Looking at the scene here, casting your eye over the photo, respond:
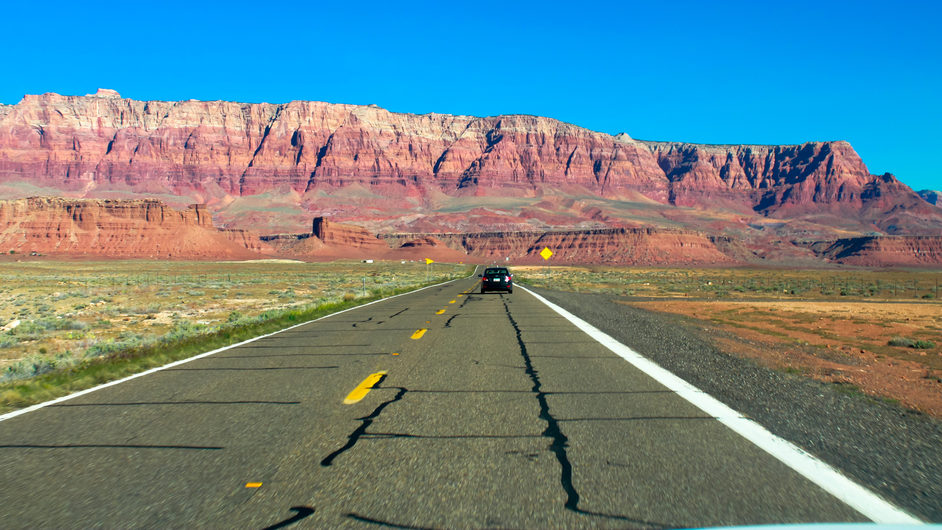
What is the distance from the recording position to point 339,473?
423cm

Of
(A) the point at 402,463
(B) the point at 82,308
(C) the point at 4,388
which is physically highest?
(A) the point at 402,463

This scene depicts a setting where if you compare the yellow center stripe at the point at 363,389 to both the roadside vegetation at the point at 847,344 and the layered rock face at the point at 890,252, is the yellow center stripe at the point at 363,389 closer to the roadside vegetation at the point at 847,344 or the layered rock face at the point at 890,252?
the roadside vegetation at the point at 847,344

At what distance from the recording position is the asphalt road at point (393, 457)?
→ 3.56 metres

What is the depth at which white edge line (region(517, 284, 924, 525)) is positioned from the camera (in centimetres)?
350

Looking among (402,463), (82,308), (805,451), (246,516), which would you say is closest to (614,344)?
(805,451)

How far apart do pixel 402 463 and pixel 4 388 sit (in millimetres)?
6074

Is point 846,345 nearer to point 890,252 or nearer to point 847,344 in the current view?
point 847,344

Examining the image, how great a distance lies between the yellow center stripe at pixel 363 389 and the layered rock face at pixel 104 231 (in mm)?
125425

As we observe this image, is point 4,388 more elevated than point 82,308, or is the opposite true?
point 4,388

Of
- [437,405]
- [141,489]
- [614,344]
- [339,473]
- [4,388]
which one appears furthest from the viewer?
[614,344]

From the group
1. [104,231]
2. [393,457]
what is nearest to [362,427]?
[393,457]

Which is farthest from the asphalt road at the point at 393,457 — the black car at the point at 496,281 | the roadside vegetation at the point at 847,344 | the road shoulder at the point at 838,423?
the black car at the point at 496,281

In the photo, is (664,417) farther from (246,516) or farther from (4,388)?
(4,388)

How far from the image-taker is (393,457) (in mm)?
4613
